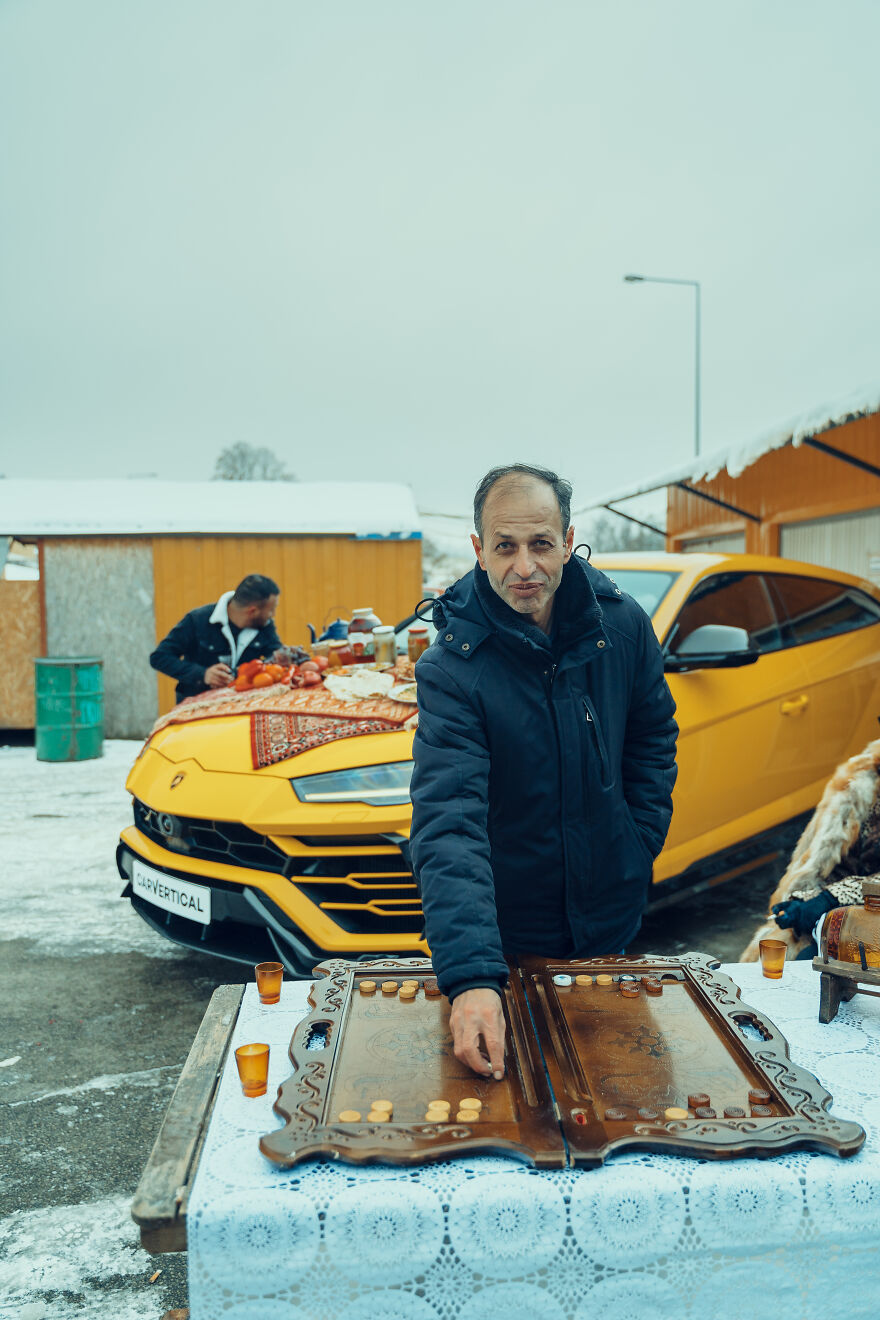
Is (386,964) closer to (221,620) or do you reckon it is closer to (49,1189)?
(49,1189)

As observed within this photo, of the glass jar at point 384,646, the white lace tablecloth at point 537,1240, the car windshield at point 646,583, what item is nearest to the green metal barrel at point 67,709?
the glass jar at point 384,646

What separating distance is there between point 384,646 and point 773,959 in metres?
3.17

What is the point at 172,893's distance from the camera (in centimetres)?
339

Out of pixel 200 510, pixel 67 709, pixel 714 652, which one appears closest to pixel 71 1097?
pixel 714 652

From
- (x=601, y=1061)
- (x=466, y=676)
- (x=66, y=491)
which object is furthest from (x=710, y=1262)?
(x=66, y=491)

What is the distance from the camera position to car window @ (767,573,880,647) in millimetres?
4789

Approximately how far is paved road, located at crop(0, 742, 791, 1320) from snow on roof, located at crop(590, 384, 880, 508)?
103 inches

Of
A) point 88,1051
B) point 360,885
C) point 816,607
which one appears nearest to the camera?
point 360,885

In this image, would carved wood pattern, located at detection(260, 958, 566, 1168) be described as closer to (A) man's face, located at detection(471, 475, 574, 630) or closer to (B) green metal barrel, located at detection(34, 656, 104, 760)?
(A) man's face, located at detection(471, 475, 574, 630)

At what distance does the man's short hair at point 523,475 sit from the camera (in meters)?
1.77

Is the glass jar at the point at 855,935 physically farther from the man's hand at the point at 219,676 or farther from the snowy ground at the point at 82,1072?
the man's hand at the point at 219,676

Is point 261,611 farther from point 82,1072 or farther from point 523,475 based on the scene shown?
point 523,475

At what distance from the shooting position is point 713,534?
32.4ft

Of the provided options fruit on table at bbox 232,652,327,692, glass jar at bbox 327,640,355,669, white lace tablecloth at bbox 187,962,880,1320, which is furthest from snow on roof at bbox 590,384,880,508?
white lace tablecloth at bbox 187,962,880,1320
